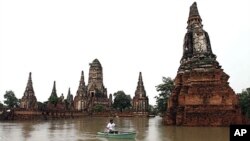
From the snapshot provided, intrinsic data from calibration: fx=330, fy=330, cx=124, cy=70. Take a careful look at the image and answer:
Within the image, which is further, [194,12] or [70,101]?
[70,101]

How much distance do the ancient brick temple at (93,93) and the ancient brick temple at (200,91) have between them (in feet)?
133

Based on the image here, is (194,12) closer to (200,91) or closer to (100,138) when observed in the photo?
(200,91)

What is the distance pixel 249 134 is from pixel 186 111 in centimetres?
1915

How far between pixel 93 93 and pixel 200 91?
47719mm

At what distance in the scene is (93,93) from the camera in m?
71.6

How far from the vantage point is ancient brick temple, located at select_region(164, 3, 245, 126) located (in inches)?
969

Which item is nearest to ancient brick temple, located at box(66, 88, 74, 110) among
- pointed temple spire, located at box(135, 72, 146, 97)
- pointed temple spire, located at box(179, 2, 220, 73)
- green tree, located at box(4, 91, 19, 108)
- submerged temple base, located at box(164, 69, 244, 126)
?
green tree, located at box(4, 91, 19, 108)

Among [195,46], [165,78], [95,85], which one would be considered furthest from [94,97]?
[195,46]

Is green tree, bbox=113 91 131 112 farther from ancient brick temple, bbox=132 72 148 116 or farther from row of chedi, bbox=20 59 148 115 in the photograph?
ancient brick temple, bbox=132 72 148 116

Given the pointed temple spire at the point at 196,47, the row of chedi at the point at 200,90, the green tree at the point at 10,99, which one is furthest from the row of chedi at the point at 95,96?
the row of chedi at the point at 200,90

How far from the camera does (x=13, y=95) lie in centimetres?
7962

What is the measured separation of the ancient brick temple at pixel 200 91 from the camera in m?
24.6

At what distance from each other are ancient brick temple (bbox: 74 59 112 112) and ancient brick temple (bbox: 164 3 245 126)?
1596 inches

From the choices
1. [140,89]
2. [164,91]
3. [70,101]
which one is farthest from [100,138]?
[70,101]
